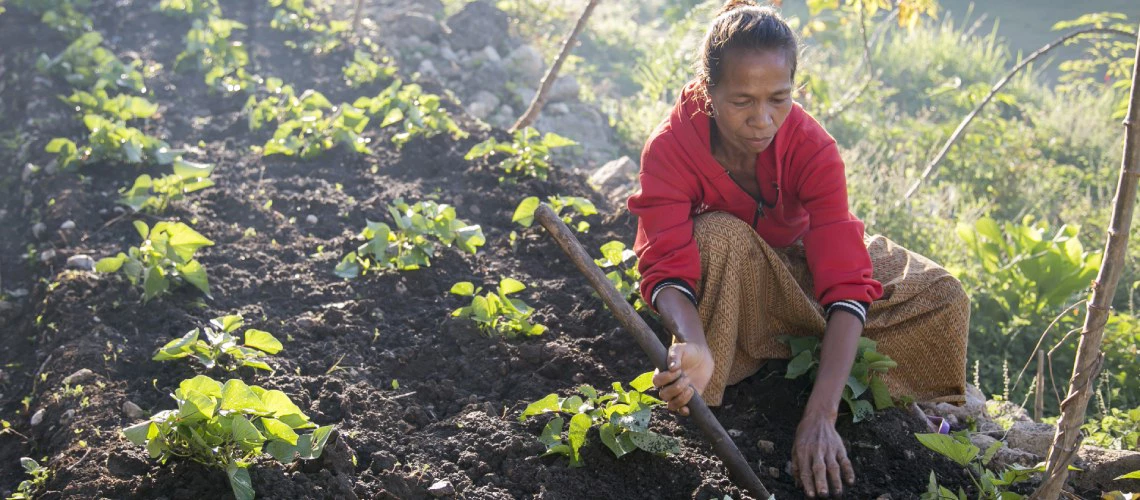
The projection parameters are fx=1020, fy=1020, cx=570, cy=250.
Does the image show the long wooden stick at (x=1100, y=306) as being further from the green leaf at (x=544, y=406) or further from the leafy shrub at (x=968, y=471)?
the green leaf at (x=544, y=406)

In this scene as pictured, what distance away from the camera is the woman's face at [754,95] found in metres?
2.40

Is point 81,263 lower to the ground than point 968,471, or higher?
lower

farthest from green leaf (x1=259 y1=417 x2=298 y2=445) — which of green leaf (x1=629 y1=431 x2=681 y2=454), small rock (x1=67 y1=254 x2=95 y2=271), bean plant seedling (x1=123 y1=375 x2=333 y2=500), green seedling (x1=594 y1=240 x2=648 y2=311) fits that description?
small rock (x1=67 y1=254 x2=95 y2=271)

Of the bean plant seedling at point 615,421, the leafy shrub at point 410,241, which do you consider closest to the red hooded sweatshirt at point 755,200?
the bean plant seedling at point 615,421

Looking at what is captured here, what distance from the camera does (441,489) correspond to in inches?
89.4

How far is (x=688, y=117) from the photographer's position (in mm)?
2648

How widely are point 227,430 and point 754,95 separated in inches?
55.0

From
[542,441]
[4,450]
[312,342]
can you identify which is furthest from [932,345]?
[4,450]

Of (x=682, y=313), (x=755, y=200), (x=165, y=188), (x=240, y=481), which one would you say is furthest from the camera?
(x=165, y=188)

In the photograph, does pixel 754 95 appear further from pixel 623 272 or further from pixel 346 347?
pixel 346 347

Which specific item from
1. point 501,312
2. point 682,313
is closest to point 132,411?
point 501,312

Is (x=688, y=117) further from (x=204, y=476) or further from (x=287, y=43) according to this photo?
(x=287, y=43)

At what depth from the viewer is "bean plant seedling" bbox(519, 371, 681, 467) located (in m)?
2.29

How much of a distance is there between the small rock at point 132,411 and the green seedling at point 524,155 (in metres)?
1.99
